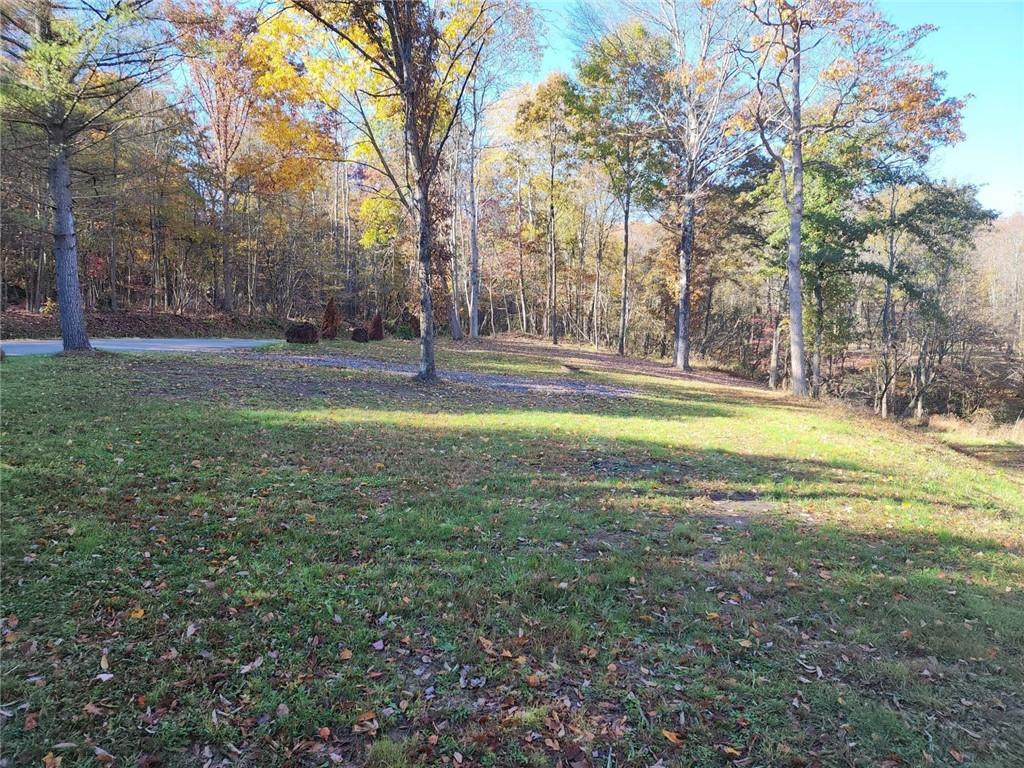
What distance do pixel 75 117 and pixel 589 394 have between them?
1202 cm

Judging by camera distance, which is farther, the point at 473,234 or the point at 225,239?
the point at 473,234

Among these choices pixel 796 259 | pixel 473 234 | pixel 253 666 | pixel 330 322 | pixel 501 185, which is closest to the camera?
pixel 253 666

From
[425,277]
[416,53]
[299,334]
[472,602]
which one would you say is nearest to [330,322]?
[299,334]

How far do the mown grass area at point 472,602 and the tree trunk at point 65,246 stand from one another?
13.3ft

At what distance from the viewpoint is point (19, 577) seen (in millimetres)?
3324

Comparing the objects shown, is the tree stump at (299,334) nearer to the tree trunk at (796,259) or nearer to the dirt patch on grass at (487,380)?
the dirt patch on grass at (487,380)

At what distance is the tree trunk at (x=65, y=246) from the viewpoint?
10.1 m

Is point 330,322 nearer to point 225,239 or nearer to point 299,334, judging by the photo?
point 299,334

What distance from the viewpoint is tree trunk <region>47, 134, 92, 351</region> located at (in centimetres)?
1006

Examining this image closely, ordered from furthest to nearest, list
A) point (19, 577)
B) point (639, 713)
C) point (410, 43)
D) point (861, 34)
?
point (861, 34) < point (410, 43) < point (19, 577) < point (639, 713)

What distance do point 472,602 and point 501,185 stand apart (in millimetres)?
31504

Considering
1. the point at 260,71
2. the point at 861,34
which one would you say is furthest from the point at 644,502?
the point at 260,71

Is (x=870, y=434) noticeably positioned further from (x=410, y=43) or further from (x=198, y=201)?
(x=198, y=201)

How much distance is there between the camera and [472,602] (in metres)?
3.60
